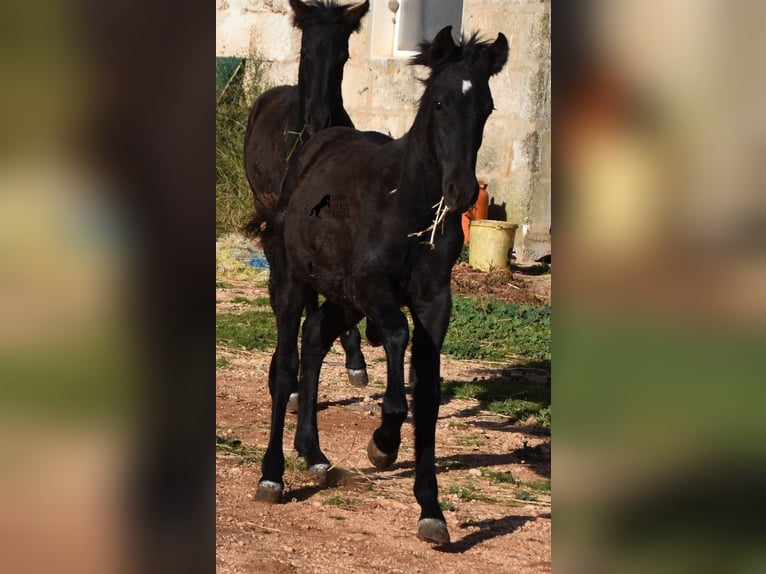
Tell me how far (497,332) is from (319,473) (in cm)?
453

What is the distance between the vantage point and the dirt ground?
4660mm

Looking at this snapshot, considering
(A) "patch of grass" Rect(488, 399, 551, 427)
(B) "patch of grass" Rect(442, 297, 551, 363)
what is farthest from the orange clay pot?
(A) "patch of grass" Rect(488, 399, 551, 427)

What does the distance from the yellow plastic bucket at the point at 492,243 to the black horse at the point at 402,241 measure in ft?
22.2

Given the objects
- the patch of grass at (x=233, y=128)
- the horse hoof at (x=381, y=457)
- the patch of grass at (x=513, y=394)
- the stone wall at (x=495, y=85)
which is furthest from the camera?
the patch of grass at (x=233, y=128)

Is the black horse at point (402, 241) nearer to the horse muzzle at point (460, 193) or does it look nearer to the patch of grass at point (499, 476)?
the horse muzzle at point (460, 193)

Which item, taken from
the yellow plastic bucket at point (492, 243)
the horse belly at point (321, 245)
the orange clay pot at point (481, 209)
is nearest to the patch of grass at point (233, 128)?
the orange clay pot at point (481, 209)

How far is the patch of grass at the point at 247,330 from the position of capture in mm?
9383

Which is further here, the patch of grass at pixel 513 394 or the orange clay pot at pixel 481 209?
the orange clay pot at pixel 481 209

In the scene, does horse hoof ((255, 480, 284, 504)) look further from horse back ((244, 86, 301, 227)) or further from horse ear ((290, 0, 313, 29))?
horse ear ((290, 0, 313, 29))

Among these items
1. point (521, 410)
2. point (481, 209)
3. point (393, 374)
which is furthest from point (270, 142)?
point (481, 209)

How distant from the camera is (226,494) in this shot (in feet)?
18.4

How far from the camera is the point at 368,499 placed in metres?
5.64
